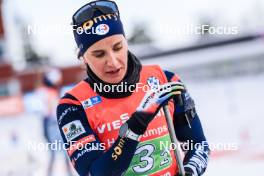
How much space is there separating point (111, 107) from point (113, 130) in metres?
0.10

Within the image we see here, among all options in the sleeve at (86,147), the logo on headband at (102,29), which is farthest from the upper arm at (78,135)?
the logo on headband at (102,29)

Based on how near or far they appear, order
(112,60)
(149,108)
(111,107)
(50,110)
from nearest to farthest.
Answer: (149,108), (112,60), (111,107), (50,110)

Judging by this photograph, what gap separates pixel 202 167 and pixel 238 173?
3472 mm

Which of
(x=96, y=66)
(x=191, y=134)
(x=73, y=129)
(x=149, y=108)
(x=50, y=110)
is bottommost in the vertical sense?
(x=50, y=110)

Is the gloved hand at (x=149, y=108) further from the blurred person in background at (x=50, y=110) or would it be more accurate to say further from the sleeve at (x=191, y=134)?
the blurred person in background at (x=50, y=110)

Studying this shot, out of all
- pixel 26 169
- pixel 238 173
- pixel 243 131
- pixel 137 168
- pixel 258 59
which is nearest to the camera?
pixel 137 168

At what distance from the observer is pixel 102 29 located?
2.20 meters

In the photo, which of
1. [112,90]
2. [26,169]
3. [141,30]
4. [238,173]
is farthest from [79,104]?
[141,30]

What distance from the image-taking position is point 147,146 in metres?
2.24

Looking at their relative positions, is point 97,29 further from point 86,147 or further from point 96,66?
point 86,147

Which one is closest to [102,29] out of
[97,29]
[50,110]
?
[97,29]

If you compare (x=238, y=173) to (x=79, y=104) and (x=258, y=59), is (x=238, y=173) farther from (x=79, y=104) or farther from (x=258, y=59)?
(x=258, y=59)

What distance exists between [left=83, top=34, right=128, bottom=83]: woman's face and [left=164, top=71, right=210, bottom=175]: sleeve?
0.86 ft

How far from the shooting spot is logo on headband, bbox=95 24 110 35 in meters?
2.19
